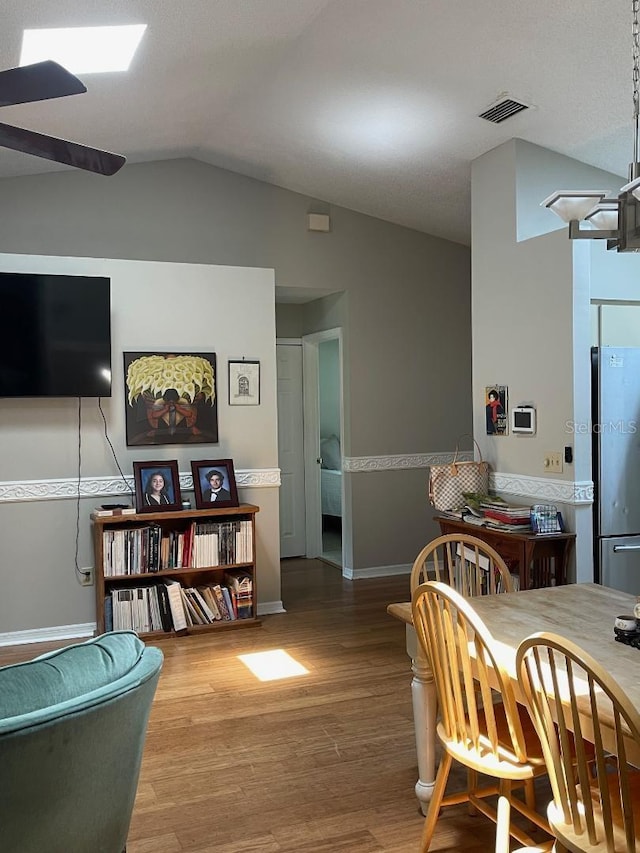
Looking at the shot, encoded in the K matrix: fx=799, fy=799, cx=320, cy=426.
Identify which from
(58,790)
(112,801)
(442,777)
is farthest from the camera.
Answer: (442,777)

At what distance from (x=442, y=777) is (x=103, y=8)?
316 cm

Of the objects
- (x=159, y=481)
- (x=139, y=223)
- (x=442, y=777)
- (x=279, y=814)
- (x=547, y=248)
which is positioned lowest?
(x=279, y=814)

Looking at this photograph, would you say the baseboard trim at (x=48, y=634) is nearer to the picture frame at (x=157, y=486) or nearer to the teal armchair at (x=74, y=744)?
the picture frame at (x=157, y=486)

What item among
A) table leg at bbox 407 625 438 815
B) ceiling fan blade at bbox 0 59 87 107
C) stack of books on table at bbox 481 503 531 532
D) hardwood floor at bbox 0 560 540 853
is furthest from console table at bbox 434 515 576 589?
ceiling fan blade at bbox 0 59 87 107

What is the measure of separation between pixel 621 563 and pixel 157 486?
280 centimetres

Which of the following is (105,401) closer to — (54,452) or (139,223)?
(54,452)

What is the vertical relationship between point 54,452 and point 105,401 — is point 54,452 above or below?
below

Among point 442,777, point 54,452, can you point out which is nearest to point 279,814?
point 442,777

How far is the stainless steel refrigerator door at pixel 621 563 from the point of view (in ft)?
14.0

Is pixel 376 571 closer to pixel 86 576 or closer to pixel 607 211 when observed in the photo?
pixel 86 576

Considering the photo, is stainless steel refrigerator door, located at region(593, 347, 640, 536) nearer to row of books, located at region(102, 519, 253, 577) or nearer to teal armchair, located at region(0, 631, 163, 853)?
row of books, located at region(102, 519, 253, 577)

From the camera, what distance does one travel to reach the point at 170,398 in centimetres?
532

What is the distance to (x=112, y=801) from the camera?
1.83 metres

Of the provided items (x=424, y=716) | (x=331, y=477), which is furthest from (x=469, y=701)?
(x=331, y=477)
